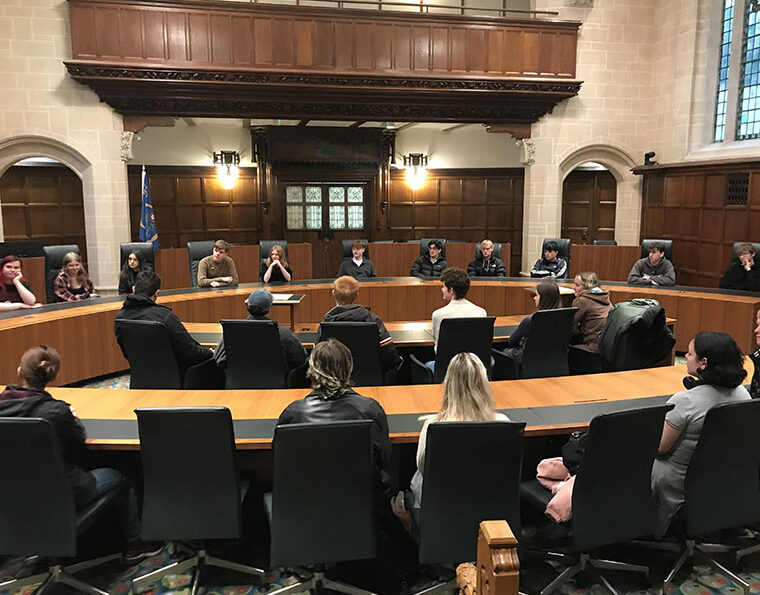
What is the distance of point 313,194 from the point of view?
1332 cm

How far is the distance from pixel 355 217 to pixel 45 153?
6367 mm

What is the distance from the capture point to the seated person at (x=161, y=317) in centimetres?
439

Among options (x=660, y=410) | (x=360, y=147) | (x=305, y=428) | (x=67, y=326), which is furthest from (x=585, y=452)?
(x=360, y=147)

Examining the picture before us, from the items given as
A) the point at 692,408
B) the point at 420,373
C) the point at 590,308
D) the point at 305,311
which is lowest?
the point at 420,373

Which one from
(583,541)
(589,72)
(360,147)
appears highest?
(589,72)

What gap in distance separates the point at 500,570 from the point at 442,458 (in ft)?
4.17

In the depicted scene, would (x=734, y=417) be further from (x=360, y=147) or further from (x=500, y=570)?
(x=360, y=147)

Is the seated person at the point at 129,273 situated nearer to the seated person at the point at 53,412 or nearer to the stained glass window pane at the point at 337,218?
the seated person at the point at 53,412

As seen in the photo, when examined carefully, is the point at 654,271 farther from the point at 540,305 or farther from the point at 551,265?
the point at 540,305

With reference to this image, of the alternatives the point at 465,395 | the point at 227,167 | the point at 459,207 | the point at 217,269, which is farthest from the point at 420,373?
the point at 459,207

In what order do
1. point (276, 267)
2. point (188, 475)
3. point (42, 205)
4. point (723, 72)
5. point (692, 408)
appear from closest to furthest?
point (188, 475)
point (692, 408)
point (276, 267)
point (723, 72)
point (42, 205)

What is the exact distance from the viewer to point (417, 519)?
8.87 feet

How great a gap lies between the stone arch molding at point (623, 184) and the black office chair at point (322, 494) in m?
9.49

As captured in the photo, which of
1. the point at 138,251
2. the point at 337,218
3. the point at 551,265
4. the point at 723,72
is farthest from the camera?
the point at 337,218
